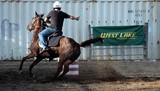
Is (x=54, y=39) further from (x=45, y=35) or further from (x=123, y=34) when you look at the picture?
(x=123, y=34)

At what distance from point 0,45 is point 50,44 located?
710 centimetres

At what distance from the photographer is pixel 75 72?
13.1 m

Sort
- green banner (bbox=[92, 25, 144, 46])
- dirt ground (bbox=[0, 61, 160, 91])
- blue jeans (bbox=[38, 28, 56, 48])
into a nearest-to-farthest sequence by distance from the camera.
→ dirt ground (bbox=[0, 61, 160, 91]), blue jeans (bbox=[38, 28, 56, 48]), green banner (bbox=[92, 25, 144, 46])

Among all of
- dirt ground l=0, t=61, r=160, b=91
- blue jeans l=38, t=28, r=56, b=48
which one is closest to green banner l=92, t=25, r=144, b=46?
dirt ground l=0, t=61, r=160, b=91

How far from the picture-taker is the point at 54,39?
12.2 metres

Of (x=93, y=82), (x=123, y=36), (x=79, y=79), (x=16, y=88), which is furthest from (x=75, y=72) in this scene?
(x=123, y=36)

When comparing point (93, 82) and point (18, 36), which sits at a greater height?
point (18, 36)

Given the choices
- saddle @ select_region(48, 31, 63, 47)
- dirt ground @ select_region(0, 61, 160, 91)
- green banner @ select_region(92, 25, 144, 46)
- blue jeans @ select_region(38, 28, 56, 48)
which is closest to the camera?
dirt ground @ select_region(0, 61, 160, 91)

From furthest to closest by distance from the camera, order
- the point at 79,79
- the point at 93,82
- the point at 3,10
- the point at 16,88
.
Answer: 1. the point at 3,10
2. the point at 79,79
3. the point at 93,82
4. the point at 16,88

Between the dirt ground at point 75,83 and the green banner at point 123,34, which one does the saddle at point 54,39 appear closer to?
the dirt ground at point 75,83

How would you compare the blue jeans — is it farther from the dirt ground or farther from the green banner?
the green banner

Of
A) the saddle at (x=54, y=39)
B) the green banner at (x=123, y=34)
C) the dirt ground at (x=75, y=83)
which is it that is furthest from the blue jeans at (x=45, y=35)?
the green banner at (x=123, y=34)

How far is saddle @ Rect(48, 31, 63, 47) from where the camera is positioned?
12.2 metres

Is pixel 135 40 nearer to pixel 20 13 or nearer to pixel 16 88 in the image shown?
pixel 20 13
